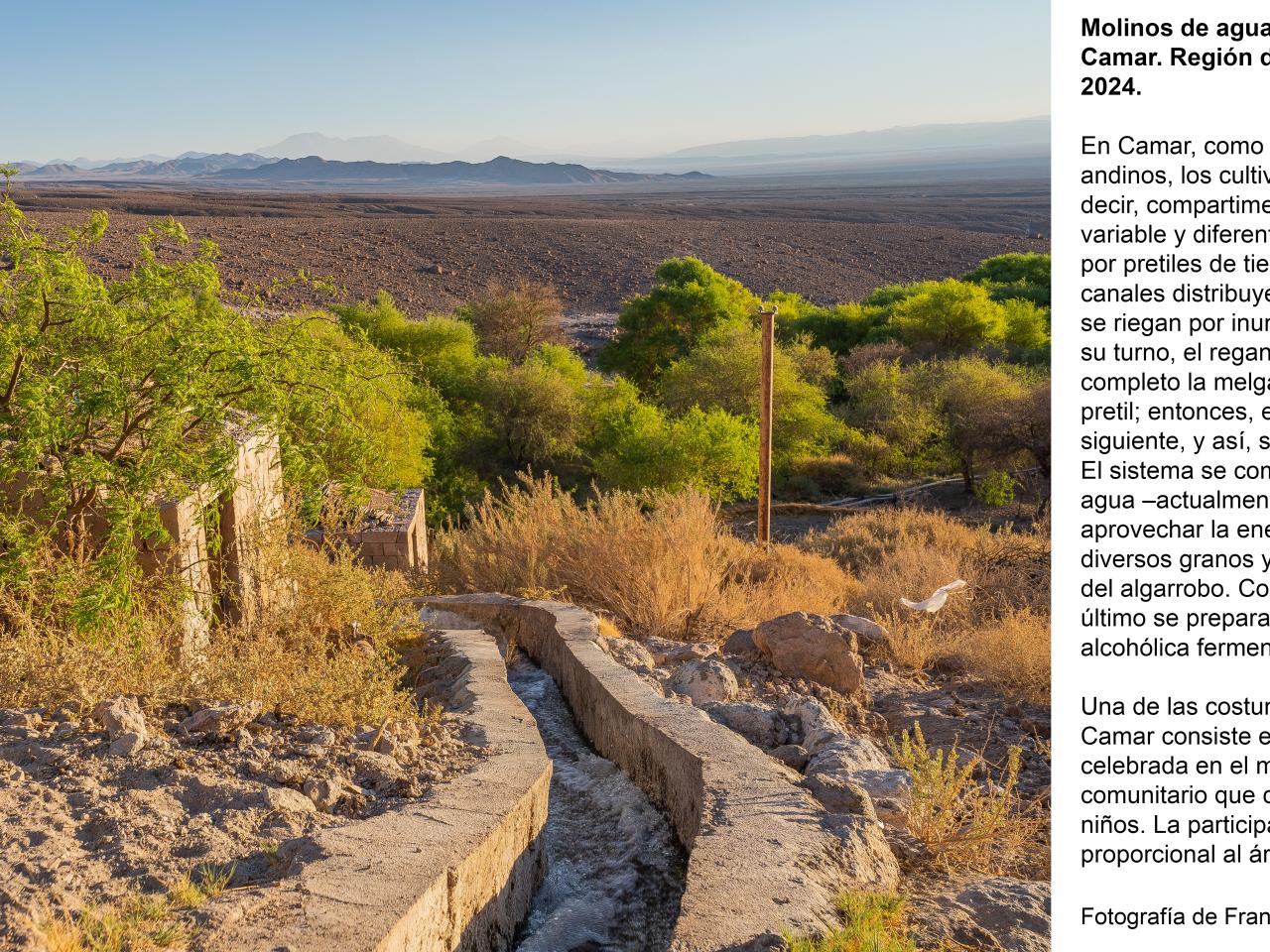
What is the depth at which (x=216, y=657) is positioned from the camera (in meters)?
5.28

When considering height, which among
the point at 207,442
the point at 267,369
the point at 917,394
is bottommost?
the point at 917,394

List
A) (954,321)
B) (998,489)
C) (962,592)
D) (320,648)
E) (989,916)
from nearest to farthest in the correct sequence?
(989,916) → (320,648) → (962,592) → (998,489) → (954,321)

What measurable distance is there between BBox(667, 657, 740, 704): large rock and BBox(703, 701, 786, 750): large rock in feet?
1.80

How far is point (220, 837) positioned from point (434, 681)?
2804 millimetres

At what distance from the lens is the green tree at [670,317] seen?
3369cm

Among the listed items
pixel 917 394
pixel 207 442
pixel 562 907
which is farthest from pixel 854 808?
pixel 917 394

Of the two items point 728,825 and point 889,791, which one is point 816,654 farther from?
point 728,825

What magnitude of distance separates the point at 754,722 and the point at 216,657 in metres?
2.84

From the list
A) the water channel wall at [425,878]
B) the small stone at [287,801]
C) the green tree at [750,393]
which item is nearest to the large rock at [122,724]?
the small stone at [287,801]

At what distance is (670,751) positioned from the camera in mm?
4922

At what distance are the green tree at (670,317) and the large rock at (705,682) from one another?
88.9ft

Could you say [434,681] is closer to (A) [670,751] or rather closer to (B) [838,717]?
(A) [670,751]

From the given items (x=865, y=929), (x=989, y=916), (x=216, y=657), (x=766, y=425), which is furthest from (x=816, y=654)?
(x=766, y=425)

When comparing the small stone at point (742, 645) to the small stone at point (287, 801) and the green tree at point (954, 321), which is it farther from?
the green tree at point (954, 321)
